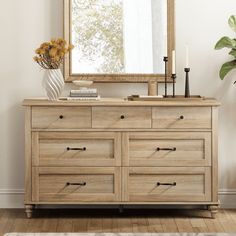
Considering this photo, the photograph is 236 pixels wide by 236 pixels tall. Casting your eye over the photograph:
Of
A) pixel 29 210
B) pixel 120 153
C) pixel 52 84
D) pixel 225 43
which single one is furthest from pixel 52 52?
pixel 225 43

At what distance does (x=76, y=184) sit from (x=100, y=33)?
1.12 metres

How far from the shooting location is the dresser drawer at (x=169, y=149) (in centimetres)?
485

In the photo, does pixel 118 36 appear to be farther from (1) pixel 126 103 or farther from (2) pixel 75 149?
(2) pixel 75 149

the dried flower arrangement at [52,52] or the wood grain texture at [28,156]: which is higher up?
the dried flower arrangement at [52,52]

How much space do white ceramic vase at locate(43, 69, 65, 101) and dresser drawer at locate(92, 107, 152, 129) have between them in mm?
293

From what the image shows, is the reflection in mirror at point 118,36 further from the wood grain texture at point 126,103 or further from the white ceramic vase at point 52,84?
the wood grain texture at point 126,103

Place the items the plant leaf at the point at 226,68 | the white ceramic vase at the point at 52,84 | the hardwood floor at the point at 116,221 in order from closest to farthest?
1. the hardwood floor at the point at 116,221
2. the white ceramic vase at the point at 52,84
3. the plant leaf at the point at 226,68

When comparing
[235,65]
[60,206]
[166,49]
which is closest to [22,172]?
[60,206]

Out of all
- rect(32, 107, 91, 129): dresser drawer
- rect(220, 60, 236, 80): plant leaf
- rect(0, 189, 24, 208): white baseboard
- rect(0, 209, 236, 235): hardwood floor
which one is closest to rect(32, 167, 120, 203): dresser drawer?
rect(0, 209, 236, 235): hardwood floor

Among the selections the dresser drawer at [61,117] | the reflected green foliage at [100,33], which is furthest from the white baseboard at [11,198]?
the reflected green foliage at [100,33]

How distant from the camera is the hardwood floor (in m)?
4.66

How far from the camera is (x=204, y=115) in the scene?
4.84 m

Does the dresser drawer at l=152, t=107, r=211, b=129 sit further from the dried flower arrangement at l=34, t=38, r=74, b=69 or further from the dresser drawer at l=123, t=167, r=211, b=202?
the dried flower arrangement at l=34, t=38, r=74, b=69

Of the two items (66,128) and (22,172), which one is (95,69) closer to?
(66,128)
